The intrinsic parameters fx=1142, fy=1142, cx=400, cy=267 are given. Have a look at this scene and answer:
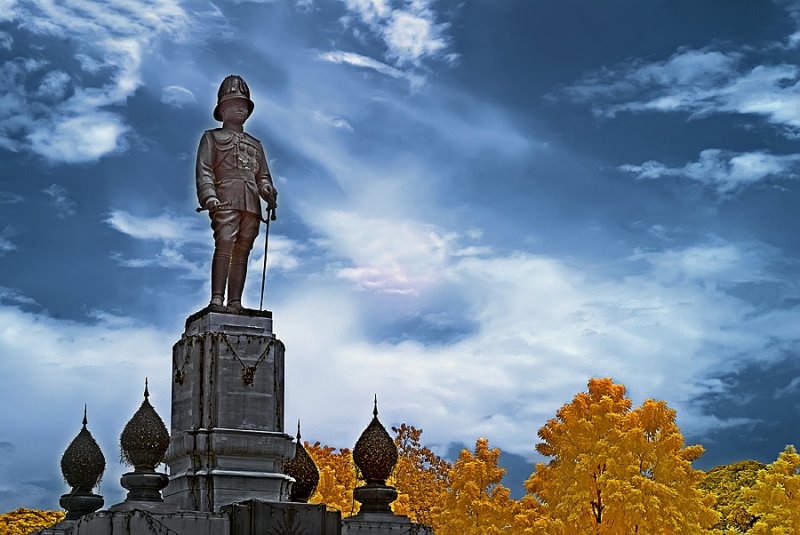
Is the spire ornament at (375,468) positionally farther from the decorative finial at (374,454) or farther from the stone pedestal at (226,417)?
the stone pedestal at (226,417)

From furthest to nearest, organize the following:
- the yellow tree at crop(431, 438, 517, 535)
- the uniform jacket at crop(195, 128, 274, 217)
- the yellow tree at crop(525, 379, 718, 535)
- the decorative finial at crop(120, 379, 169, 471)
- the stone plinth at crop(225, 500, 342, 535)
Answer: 1. the yellow tree at crop(431, 438, 517, 535)
2. the yellow tree at crop(525, 379, 718, 535)
3. the uniform jacket at crop(195, 128, 274, 217)
4. the decorative finial at crop(120, 379, 169, 471)
5. the stone plinth at crop(225, 500, 342, 535)

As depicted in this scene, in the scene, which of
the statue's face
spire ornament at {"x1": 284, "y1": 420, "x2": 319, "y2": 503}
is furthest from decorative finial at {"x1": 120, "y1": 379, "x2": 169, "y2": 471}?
the statue's face

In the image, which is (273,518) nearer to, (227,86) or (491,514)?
(227,86)

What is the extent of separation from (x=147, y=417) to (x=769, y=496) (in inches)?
943

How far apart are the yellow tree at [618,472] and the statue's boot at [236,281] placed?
15.7 m

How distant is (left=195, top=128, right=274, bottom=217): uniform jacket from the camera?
22.8 metres

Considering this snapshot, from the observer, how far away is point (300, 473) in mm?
22438

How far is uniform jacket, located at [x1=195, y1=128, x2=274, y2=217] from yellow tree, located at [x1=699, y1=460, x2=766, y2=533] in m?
33.7

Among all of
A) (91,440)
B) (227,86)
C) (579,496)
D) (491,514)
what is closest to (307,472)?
(91,440)

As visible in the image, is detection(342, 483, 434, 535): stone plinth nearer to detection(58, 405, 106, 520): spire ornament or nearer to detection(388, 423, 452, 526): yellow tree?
detection(58, 405, 106, 520): spire ornament

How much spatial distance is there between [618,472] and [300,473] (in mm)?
15092

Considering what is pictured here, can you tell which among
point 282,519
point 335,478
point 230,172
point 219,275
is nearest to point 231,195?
point 230,172

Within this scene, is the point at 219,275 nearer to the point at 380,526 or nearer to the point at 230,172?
the point at 230,172

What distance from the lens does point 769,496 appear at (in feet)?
122
